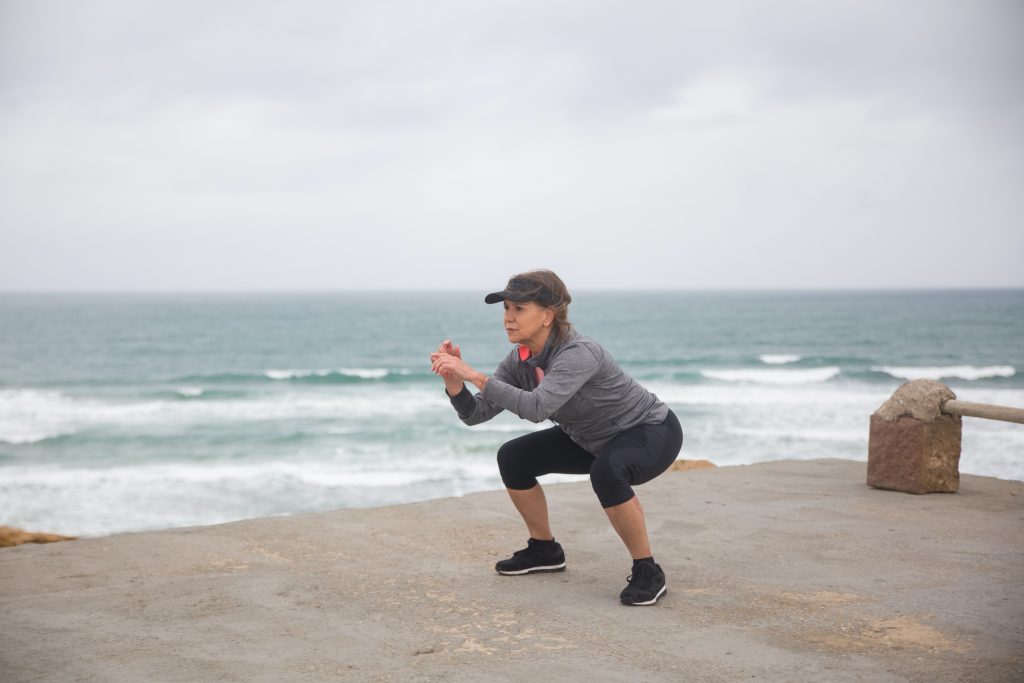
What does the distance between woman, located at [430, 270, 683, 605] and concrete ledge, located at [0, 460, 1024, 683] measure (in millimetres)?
421

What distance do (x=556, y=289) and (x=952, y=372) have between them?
31.4m

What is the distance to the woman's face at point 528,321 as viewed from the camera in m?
3.70

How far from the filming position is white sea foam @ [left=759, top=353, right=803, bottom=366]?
109ft

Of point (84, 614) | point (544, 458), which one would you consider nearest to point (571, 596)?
point (544, 458)

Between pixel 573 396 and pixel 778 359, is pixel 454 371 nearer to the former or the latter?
pixel 573 396

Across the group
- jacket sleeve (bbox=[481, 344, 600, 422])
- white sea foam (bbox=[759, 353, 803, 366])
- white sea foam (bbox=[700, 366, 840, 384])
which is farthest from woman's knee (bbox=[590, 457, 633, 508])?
white sea foam (bbox=[759, 353, 803, 366])

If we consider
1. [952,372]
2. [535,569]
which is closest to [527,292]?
[535,569]

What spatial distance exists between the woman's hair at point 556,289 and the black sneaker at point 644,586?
104 centimetres

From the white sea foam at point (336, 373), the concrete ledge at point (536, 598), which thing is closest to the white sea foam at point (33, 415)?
the white sea foam at point (336, 373)

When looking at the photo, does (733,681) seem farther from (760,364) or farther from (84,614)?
(760,364)

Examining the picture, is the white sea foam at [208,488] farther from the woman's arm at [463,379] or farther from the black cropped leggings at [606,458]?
the woman's arm at [463,379]

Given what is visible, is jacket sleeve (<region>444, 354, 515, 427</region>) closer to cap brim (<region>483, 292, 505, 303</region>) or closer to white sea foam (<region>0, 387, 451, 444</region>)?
cap brim (<region>483, 292, 505, 303</region>)

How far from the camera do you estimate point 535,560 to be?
13.9 feet

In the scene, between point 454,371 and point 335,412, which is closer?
point 454,371
